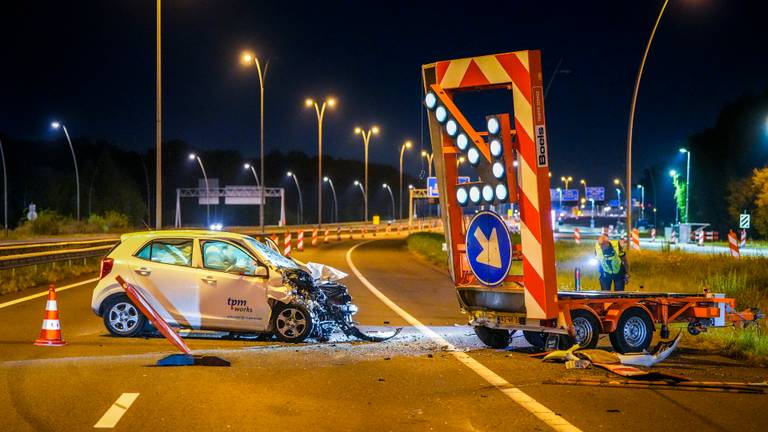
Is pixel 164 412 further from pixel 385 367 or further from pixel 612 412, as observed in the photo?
pixel 612 412

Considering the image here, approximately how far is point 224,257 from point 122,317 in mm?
1734

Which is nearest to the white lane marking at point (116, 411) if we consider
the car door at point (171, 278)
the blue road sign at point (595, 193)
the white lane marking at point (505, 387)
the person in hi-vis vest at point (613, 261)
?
the white lane marking at point (505, 387)

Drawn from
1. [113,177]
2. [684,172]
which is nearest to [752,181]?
[684,172]

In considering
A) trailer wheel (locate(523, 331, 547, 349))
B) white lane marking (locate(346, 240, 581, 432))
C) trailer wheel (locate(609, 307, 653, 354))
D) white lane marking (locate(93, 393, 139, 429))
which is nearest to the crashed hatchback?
white lane marking (locate(346, 240, 581, 432))

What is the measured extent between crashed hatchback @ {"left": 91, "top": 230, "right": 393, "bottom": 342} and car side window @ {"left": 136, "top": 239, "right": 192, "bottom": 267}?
0.01 metres

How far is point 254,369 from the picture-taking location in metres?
9.82

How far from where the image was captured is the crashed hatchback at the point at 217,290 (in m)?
12.2

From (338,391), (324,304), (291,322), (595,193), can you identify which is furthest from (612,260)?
(595,193)

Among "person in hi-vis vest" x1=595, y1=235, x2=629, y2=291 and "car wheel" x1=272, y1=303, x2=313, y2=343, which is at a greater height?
"person in hi-vis vest" x1=595, y1=235, x2=629, y2=291

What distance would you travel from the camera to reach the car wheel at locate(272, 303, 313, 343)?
39.9 feet

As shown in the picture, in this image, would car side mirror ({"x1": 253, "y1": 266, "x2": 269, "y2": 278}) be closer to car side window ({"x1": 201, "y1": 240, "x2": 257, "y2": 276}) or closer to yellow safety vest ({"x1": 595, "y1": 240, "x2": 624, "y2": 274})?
car side window ({"x1": 201, "y1": 240, "x2": 257, "y2": 276})

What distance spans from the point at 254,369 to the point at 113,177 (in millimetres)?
103278

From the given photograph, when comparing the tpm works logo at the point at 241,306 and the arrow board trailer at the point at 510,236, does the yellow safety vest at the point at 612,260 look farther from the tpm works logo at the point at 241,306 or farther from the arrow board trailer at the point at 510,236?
the tpm works logo at the point at 241,306

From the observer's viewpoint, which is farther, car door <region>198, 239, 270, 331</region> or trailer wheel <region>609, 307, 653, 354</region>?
car door <region>198, 239, 270, 331</region>
